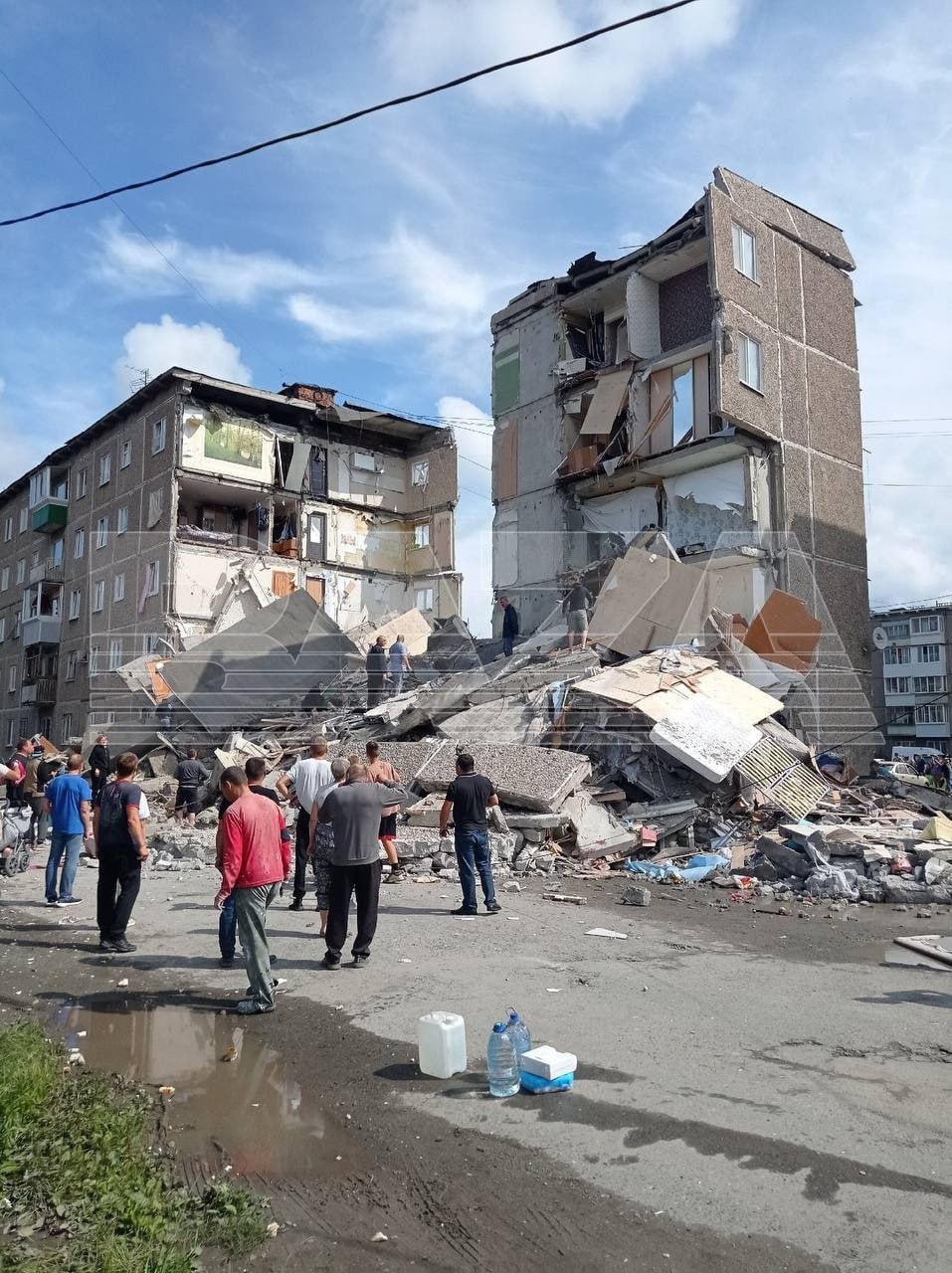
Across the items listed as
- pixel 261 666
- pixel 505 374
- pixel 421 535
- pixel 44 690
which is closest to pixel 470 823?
pixel 261 666

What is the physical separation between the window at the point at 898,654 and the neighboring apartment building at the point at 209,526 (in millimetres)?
42044

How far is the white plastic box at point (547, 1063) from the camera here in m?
4.26

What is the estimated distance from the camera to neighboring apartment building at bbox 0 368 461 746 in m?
30.3

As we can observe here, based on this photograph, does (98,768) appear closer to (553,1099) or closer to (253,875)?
(253,875)

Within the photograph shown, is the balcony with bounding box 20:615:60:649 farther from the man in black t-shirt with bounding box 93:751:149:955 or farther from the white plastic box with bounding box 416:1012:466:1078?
the white plastic box with bounding box 416:1012:466:1078

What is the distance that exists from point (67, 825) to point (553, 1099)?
20.6 ft

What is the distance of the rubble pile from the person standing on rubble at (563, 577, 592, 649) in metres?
0.26

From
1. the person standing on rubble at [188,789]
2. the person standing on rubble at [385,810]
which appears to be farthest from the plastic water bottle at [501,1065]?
the person standing on rubble at [188,789]

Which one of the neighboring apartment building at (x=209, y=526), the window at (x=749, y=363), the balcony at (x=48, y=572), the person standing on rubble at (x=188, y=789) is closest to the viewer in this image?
the person standing on rubble at (x=188, y=789)

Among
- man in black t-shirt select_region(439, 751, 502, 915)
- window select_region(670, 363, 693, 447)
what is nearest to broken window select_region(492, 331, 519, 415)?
window select_region(670, 363, 693, 447)

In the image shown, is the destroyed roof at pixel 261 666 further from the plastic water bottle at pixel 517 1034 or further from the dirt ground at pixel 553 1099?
the plastic water bottle at pixel 517 1034

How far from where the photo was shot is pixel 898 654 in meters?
65.8

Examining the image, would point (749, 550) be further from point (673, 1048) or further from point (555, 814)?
point (673, 1048)

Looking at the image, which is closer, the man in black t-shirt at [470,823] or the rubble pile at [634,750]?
the man in black t-shirt at [470,823]
